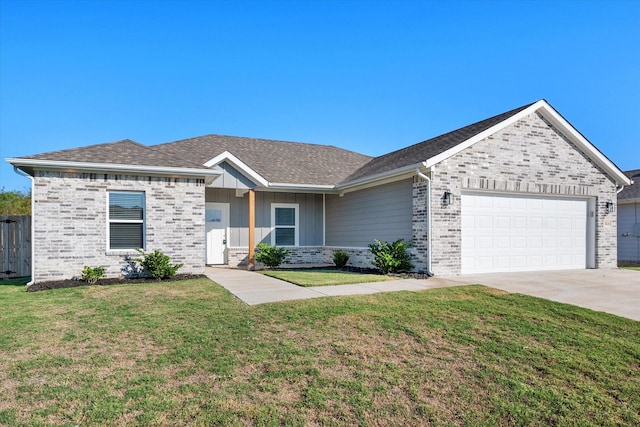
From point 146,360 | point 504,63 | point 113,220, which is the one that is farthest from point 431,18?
point 146,360

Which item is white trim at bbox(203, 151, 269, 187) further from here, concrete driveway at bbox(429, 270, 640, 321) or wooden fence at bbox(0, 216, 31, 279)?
concrete driveway at bbox(429, 270, 640, 321)

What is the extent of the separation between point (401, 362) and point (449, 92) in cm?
1633

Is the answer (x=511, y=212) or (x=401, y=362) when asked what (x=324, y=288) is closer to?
(x=401, y=362)

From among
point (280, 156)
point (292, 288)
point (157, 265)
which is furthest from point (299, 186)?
point (292, 288)

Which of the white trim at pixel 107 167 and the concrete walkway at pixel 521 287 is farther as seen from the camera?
the white trim at pixel 107 167

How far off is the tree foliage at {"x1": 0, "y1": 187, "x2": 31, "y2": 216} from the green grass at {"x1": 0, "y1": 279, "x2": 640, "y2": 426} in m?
19.1

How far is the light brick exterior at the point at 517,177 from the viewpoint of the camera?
35.7 feet

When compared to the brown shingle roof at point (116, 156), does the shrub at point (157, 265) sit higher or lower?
lower

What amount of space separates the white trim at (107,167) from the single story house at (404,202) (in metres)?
0.03

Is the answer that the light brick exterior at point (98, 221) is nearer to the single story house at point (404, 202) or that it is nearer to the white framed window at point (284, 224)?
the single story house at point (404, 202)

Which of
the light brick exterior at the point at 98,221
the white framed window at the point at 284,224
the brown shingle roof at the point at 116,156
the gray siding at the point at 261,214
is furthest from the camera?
the white framed window at the point at 284,224

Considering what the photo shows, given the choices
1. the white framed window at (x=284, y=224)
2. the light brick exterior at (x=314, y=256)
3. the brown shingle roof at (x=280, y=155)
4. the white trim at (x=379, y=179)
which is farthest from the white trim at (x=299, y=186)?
the light brick exterior at (x=314, y=256)

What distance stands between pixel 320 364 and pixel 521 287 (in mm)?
6485

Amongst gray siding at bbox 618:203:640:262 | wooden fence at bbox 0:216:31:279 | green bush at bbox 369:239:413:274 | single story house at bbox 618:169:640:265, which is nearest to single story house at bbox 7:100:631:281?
green bush at bbox 369:239:413:274
